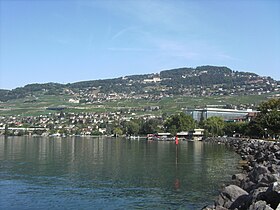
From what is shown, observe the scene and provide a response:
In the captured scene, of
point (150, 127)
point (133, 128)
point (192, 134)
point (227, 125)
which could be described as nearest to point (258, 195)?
point (227, 125)

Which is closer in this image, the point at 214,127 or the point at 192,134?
the point at 214,127

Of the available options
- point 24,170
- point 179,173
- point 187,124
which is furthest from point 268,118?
point 187,124

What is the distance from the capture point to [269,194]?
1680 cm

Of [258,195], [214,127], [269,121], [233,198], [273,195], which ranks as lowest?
[233,198]

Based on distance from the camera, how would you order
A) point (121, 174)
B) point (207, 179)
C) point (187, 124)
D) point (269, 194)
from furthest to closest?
point (187, 124) < point (121, 174) < point (207, 179) < point (269, 194)

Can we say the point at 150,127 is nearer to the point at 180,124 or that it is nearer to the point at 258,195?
the point at 180,124

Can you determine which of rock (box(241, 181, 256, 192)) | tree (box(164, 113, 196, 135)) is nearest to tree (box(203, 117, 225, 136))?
tree (box(164, 113, 196, 135))

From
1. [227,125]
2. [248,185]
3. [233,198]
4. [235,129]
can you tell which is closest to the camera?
[233,198]

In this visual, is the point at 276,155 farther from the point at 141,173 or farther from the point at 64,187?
the point at 64,187

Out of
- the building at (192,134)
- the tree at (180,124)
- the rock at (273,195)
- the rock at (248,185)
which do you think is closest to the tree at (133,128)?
the tree at (180,124)

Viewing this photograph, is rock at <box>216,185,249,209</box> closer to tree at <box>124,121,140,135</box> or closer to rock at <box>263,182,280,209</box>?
rock at <box>263,182,280,209</box>

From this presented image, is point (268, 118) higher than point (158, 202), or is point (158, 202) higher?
point (268, 118)

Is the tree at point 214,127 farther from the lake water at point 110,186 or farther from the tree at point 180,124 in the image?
the lake water at point 110,186

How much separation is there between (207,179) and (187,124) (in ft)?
452
